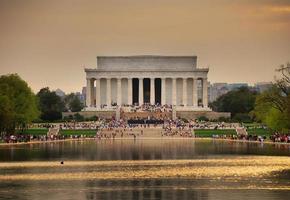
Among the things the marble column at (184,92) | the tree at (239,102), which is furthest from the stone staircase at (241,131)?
the marble column at (184,92)

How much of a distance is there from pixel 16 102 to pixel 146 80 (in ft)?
→ 198

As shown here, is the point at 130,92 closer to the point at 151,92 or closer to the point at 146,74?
the point at 151,92

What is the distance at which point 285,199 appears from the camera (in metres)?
43.8

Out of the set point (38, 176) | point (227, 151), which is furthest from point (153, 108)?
point (38, 176)

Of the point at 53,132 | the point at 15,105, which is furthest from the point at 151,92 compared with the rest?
the point at 15,105

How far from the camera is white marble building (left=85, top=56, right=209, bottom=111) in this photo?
554ft

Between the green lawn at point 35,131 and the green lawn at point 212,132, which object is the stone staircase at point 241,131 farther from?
the green lawn at point 35,131

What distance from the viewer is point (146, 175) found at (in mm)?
56250

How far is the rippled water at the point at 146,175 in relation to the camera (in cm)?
4672

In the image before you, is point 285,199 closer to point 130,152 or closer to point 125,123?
point 130,152

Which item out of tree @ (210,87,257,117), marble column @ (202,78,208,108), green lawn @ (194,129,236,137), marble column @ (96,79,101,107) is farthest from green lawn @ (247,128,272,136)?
marble column @ (96,79,101,107)

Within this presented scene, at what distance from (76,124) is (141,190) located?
286ft

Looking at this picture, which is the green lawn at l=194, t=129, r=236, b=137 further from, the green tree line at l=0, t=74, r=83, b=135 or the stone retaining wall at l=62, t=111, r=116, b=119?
the stone retaining wall at l=62, t=111, r=116, b=119

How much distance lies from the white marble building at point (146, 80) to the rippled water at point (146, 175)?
286ft
